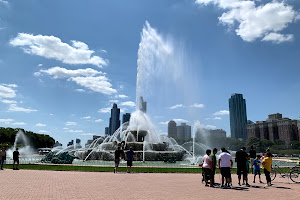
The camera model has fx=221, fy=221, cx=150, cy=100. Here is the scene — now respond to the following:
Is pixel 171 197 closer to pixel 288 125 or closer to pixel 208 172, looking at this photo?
pixel 208 172

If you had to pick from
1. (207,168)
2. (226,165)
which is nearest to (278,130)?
(226,165)

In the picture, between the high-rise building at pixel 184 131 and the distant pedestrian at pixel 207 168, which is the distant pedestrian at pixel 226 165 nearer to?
the distant pedestrian at pixel 207 168

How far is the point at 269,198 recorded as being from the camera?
785cm

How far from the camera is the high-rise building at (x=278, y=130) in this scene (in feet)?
518

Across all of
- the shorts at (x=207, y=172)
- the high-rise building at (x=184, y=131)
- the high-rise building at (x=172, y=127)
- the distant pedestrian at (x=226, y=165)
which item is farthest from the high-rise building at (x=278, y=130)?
the shorts at (x=207, y=172)

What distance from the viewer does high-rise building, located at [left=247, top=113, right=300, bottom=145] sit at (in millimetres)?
158000

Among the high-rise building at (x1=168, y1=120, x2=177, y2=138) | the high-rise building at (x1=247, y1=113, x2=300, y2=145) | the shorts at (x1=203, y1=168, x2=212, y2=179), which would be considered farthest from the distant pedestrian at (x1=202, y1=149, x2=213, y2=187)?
the high-rise building at (x1=168, y1=120, x2=177, y2=138)

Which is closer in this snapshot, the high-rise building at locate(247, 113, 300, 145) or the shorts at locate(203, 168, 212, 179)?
the shorts at locate(203, 168, 212, 179)

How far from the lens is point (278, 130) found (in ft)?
548

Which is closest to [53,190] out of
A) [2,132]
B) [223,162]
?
[223,162]

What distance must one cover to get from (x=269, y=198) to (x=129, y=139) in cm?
2731

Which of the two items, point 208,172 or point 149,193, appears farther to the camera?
point 208,172

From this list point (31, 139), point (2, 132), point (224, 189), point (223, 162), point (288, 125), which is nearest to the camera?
point (224, 189)

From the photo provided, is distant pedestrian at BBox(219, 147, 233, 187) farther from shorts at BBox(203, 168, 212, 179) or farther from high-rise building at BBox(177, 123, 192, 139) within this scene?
high-rise building at BBox(177, 123, 192, 139)
